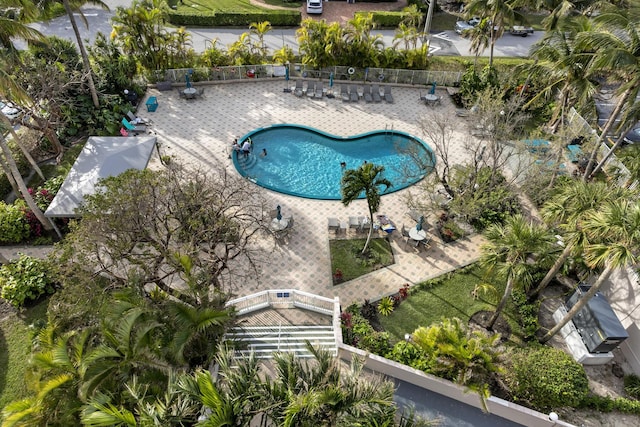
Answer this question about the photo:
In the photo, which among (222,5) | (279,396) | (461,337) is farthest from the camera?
(222,5)

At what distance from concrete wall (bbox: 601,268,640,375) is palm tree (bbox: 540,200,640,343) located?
445cm

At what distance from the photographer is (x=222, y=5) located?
1686 inches

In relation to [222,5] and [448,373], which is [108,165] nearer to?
[448,373]

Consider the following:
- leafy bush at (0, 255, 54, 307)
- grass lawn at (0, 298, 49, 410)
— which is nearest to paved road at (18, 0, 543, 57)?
leafy bush at (0, 255, 54, 307)

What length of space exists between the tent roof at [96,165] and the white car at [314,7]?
26033 mm

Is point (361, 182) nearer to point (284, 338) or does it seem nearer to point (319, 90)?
point (284, 338)

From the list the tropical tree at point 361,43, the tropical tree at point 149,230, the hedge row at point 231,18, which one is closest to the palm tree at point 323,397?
the tropical tree at point 149,230

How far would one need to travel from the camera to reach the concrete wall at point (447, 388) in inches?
589

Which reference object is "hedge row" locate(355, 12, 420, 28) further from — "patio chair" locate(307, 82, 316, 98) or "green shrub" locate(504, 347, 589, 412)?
"green shrub" locate(504, 347, 589, 412)

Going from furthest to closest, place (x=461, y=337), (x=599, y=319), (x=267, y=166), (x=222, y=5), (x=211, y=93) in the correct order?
(x=222, y=5) → (x=211, y=93) → (x=267, y=166) → (x=599, y=319) → (x=461, y=337)

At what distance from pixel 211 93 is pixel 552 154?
2419 centimetres

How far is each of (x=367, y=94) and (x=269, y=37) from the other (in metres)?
13.1

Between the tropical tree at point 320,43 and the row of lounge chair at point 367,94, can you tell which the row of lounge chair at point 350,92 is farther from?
the tropical tree at point 320,43

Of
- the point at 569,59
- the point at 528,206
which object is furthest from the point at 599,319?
the point at 569,59
